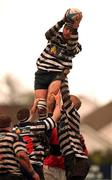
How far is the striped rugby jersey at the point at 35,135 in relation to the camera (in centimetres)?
2312

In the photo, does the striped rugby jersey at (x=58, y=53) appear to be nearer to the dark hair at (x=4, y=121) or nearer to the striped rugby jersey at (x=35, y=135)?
the striped rugby jersey at (x=35, y=135)

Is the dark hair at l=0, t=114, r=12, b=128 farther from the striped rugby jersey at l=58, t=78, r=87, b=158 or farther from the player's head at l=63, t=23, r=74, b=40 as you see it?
the player's head at l=63, t=23, r=74, b=40

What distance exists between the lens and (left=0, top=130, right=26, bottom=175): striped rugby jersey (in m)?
22.4

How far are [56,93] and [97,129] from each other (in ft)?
276

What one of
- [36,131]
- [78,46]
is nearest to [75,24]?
[78,46]

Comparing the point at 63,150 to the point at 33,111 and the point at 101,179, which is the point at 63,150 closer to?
the point at 33,111

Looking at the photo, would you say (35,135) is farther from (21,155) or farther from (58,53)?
(58,53)

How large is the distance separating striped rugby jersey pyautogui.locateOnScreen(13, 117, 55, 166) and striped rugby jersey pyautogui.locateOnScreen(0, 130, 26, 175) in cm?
67

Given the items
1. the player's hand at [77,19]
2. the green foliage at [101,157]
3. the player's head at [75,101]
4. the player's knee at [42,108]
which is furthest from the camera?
the green foliage at [101,157]

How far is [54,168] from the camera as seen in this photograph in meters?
24.0

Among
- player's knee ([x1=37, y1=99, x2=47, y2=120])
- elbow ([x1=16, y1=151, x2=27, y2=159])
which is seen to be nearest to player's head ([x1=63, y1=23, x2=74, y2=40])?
player's knee ([x1=37, y1=99, x2=47, y2=120])

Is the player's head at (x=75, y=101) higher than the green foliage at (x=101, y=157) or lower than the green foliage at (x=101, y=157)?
lower

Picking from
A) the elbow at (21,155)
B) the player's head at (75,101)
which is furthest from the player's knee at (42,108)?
the elbow at (21,155)

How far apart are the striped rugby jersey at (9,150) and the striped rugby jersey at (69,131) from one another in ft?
4.21
